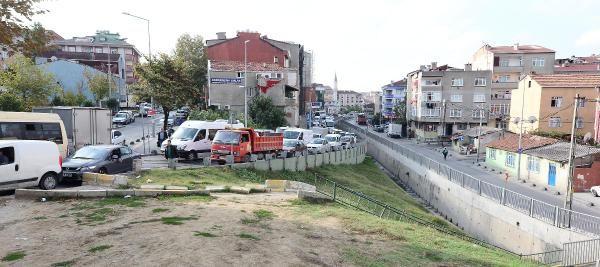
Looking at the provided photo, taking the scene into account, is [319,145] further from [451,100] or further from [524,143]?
[451,100]

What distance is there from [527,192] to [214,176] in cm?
2492

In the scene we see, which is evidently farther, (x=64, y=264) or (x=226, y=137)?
(x=226, y=137)

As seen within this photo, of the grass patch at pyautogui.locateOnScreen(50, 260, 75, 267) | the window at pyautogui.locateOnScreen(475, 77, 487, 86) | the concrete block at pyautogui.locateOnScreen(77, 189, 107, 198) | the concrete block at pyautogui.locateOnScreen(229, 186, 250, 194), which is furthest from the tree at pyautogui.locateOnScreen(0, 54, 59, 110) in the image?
the window at pyautogui.locateOnScreen(475, 77, 487, 86)

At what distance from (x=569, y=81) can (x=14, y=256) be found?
5555 cm

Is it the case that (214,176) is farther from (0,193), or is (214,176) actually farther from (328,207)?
(0,193)

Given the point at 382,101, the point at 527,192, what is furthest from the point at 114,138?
the point at 382,101

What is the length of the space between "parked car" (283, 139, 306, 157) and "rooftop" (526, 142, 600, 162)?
20.1 m

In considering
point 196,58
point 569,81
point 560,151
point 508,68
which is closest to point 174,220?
point 560,151

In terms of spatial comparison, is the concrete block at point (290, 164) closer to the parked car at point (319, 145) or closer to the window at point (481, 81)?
the parked car at point (319, 145)

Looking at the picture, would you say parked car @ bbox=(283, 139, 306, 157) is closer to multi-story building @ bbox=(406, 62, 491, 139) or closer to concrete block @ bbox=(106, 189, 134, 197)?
concrete block @ bbox=(106, 189, 134, 197)

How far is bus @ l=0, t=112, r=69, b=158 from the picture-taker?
2148 centimetres

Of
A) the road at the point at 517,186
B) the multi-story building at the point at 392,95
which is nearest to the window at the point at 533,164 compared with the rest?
the road at the point at 517,186

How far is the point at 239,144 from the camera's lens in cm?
2553

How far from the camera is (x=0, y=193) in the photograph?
14523 mm
